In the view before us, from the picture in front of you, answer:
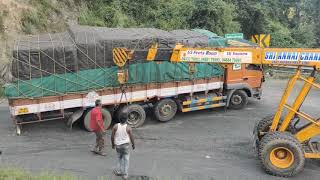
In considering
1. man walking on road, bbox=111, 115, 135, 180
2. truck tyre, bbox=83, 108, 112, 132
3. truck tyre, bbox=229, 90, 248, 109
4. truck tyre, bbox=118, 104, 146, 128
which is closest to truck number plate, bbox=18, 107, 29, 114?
truck tyre, bbox=83, 108, 112, 132

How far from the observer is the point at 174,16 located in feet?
94.0

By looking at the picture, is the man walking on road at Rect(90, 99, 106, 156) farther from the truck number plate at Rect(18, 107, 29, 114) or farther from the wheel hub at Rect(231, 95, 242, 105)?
the wheel hub at Rect(231, 95, 242, 105)

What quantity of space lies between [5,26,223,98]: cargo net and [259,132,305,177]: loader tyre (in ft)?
16.4

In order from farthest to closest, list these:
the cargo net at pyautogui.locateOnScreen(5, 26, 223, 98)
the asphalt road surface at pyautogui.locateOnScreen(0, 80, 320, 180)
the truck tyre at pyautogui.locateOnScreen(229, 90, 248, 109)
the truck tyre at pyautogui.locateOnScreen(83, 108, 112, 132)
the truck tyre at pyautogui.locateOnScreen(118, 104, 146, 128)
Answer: the truck tyre at pyautogui.locateOnScreen(229, 90, 248, 109) < the truck tyre at pyautogui.locateOnScreen(118, 104, 146, 128) < the truck tyre at pyautogui.locateOnScreen(83, 108, 112, 132) < the cargo net at pyautogui.locateOnScreen(5, 26, 223, 98) < the asphalt road surface at pyautogui.locateOnScreen(0, 80, 320, 180)

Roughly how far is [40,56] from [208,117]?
21.4 feet

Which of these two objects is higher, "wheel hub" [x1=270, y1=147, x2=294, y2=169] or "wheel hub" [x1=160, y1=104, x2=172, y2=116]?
"wheel hub" [x1=160, y1=104, x2=172, y2=116]

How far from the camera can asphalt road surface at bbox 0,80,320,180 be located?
10945 millimetres

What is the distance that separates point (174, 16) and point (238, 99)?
1244cm

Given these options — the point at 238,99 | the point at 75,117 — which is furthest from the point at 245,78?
the point at 75,117

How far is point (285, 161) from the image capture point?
10891 mm

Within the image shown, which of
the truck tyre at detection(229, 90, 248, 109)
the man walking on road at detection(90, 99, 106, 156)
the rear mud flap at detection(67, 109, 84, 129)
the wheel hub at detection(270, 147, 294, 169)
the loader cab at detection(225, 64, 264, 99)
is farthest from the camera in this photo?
the truck tyre at detection(229, 90, 248, 109)

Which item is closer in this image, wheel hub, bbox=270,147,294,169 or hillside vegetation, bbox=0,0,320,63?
wheel hub, bbox=270,147,294,169

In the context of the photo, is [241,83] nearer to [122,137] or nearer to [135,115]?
[135,115]

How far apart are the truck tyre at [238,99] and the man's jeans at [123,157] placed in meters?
8.19
